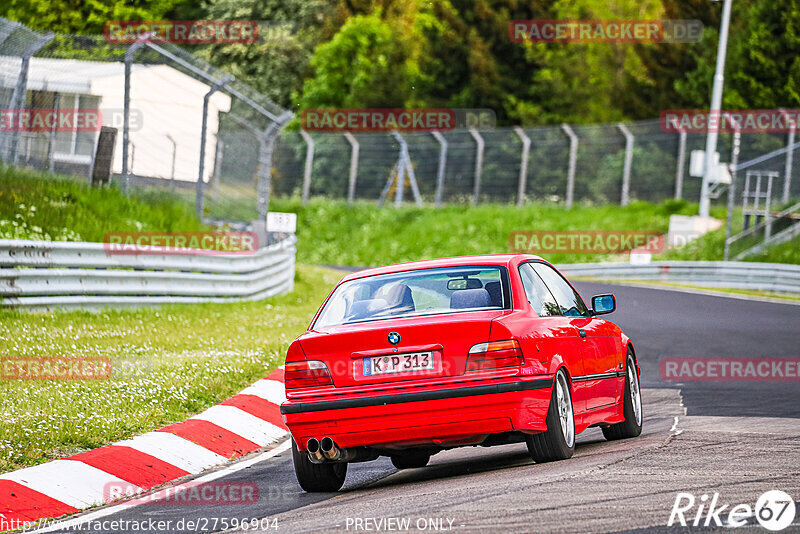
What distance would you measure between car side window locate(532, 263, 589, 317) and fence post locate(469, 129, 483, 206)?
32.1 meters

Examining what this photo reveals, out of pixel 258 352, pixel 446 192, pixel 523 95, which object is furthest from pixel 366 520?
pixel 523 95

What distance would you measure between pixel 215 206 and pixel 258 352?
9.81 meters

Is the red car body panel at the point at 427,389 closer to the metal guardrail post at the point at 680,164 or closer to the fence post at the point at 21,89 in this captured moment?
the fence post at the point at 21,89

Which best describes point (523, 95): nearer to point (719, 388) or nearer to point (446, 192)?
point (446, 192)

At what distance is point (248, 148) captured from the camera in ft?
76.9

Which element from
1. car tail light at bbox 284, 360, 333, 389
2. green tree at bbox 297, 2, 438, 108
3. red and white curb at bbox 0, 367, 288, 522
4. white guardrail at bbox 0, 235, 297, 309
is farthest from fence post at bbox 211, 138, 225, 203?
green tree at bbox 297, 2, 438, 108

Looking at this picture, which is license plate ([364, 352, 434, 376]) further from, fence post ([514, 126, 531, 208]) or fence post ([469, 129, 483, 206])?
fence post ([469, 129, 483, 206])

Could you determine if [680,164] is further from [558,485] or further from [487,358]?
[558,485]

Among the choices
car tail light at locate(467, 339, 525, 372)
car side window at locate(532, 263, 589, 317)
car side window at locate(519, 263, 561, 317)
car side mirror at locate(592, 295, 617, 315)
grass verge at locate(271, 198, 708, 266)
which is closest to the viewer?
car tail light at locate(467, 339, 525, 372)

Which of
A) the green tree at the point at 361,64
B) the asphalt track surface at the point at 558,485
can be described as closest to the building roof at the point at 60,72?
the asphalt track surface at the point at 558,485

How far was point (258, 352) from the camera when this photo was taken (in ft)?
43.5

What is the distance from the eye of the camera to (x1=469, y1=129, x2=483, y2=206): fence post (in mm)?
41656

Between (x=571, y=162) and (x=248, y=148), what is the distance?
706 inches

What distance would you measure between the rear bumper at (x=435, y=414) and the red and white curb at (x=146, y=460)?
1314 millimetres
